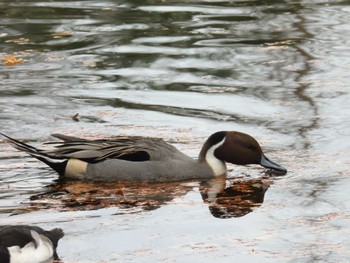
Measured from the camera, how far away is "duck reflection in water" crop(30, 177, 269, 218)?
1046 centimetres

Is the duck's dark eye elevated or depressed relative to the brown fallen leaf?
elevated

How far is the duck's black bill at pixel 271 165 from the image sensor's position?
11.5 m

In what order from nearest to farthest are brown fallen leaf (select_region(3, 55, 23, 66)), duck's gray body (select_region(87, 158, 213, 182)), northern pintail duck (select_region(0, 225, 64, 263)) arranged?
northern pintail duck (select_region(0, 225, 64, 263)) < duck's gray body (select_region(87, 158, 213, 182)) < brown fallen leaf (select_region(3, 55, 23, 66))

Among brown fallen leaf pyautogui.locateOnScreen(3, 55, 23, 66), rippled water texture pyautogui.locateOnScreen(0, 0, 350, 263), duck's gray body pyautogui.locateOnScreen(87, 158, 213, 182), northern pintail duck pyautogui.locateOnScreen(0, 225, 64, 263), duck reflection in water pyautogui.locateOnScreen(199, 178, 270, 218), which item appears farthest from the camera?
brown fallen leaf pyautogui.locateOnScreen(3, 55, 23, 66)

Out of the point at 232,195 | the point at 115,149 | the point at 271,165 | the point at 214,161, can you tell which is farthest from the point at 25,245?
the point at 271,165

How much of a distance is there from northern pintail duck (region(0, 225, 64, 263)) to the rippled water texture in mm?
157

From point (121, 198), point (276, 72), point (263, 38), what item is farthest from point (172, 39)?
point (121, 198)

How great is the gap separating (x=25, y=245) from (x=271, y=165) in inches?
→ 135

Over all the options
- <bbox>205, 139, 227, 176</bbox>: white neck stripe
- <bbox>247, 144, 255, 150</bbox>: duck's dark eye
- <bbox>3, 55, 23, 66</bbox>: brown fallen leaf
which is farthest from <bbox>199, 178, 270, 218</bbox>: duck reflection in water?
<bbox>3, 55, 23, 66</bbox>: brown fallen leaf

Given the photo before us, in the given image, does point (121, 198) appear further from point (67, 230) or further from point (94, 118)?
point (94, 118)

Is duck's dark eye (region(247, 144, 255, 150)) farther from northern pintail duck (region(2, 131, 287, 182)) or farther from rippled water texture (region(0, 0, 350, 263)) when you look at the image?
rippled water texture (region(0, 0, 350, 263))

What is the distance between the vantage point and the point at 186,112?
537 inches

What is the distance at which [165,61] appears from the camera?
1622 centimetres

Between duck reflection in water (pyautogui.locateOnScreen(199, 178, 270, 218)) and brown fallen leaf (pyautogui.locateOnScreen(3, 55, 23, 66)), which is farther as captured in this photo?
Result: brown fallen leaf (pyautogui.locateOnScreen(3, 55, 23, 66))
